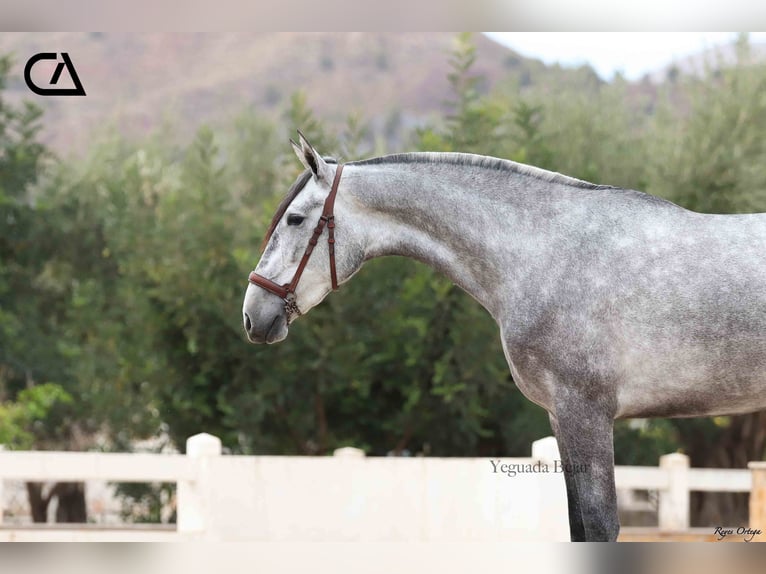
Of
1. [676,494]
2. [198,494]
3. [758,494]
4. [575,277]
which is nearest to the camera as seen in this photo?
[575,277]

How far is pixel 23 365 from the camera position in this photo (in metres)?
15.9

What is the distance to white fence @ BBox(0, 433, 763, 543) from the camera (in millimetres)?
9188

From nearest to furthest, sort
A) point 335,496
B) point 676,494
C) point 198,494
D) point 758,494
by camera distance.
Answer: point 758,494 → point 335,496 → point 198,494 → point 676,494

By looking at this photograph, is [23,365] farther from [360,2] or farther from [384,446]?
[360,2]

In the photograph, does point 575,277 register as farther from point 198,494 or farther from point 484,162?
point 198,494

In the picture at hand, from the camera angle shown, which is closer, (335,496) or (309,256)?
(309,256)

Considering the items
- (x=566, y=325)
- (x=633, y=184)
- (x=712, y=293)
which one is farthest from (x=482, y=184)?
(x=633, y=184)

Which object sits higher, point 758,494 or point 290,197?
point 290,197

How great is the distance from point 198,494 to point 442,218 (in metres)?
6.71

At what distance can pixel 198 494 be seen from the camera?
31.6 ft

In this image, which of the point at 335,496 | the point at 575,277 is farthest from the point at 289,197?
the point at 335,496

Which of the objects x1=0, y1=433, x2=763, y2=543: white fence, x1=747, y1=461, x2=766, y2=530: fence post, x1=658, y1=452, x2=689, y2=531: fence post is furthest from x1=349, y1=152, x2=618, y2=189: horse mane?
x1=658, y1=452, x2=689, y2=531: fence post

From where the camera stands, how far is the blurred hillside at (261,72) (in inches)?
2832

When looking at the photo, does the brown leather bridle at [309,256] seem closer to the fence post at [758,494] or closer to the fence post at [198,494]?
the fence post at [758,494]
